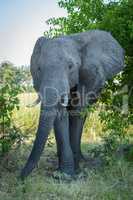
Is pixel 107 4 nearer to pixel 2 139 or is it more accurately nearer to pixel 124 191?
pixel 2 139

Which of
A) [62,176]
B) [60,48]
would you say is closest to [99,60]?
[60,48]

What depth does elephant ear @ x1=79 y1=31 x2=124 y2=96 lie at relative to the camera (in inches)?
340

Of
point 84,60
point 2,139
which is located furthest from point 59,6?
point 2,139

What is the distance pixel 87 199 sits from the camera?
679 cm

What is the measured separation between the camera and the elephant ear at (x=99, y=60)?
8.62 metres

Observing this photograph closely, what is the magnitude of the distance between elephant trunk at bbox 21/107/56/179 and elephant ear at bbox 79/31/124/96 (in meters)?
1.27

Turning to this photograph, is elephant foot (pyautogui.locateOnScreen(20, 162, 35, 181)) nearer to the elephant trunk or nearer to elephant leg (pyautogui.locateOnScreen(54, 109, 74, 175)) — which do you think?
the elephant trunk

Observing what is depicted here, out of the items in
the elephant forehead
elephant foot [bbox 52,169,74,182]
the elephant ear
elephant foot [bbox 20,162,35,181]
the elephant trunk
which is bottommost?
elephant foot [bbox 52,169,74,182]

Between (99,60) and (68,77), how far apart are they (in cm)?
95

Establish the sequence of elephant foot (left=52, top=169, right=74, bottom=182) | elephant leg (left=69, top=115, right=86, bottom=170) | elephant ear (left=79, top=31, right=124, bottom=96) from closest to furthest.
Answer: elephant foot (left=52, top=169, right=74, bottom=182) < elephant ear (left=79, top=31, right=124, bottom=96) < elephant leg (left=69, top=115, right=86, bottom=170)

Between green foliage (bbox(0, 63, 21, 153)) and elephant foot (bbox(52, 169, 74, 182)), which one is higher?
green foliage (bbox(0, 63, 21, 153))

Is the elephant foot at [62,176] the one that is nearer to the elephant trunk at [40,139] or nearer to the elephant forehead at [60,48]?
the elephant trunk at [40,139]

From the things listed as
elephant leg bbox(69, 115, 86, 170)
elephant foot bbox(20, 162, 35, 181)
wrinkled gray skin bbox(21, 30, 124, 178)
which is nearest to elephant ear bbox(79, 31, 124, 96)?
wrinkled gray skin bbox(21, 30, 124, 178)

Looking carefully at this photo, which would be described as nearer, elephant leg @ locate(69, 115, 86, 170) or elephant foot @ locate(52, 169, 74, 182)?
elephant foot @ locate(52, 169, 74, 182)
